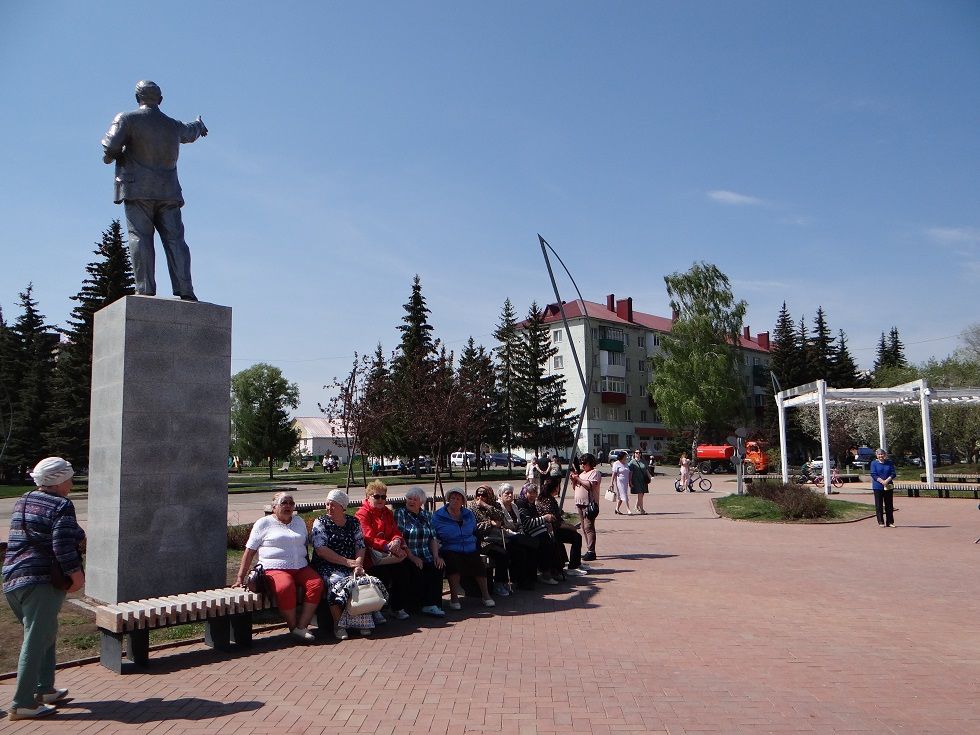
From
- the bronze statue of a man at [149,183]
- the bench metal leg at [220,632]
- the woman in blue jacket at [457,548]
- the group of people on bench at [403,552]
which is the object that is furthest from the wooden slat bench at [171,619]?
the bronze statue of a man at [149,183]

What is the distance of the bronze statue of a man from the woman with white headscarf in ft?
11.6

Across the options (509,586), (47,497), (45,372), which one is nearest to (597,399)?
(45,372)

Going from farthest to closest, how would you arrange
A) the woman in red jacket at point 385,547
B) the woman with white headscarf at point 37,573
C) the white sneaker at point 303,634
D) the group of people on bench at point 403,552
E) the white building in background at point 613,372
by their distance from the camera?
the white building in background at point 613,372 < the woman in red jacket at point 385,547 < the group of people on bench at point 403,552 < the white sneaker at point 303,634 < the woman with white headscarf at point 37,573

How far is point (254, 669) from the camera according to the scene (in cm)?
608

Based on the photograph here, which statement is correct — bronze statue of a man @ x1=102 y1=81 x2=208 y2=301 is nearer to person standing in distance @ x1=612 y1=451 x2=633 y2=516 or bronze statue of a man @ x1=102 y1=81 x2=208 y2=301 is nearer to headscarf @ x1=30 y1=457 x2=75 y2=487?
headscarf @ x1=30 y1=457 x2=75 y2=487

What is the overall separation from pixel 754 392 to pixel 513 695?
89439mm

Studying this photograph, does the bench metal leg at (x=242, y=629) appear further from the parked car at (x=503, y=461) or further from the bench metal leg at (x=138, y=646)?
the parked car at (x=503, y=461)

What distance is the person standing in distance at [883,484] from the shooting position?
53.5 ft

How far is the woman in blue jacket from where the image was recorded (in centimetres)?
845

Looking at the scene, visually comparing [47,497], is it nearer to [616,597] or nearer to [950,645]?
[616,597]

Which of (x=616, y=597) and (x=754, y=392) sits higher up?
(x=754, y=392)

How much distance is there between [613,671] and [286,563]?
305cm

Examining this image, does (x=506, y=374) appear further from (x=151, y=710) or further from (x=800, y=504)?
(x=151, y=710)

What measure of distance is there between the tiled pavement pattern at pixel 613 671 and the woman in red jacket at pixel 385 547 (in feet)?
1.22
